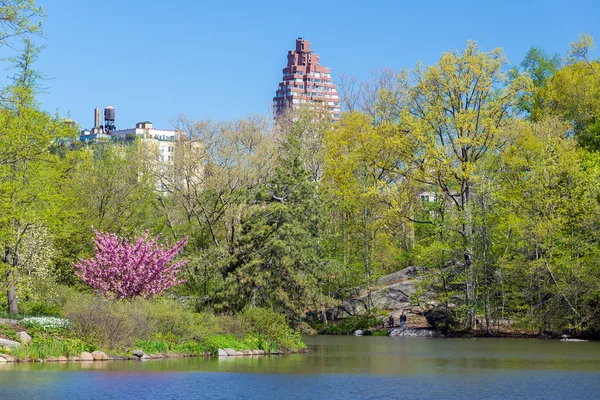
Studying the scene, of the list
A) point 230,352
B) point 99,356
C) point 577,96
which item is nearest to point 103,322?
point 99,356

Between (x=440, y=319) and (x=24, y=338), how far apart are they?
2984 cm

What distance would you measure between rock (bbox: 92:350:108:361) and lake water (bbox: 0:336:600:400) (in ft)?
2.32

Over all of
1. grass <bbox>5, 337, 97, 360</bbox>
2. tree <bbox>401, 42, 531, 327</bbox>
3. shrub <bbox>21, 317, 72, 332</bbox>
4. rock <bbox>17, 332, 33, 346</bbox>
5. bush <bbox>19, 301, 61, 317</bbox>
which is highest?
tree <bbox>401, 42, 531, 327</bbox>

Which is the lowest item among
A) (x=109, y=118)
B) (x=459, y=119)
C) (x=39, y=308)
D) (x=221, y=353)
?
(x=221, y=353)

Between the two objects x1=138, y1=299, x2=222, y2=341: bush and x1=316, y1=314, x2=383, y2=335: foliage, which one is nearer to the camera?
x1=138, y1=299, x2=222, y2=341: bush

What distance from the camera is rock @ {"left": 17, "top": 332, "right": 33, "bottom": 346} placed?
26.0 meters

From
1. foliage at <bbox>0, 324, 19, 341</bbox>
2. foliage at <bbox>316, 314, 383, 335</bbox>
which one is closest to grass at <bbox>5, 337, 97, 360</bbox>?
foliage at <bbox>0, 324, 19, 341</bbox>

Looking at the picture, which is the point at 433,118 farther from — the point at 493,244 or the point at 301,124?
the point at 301,124

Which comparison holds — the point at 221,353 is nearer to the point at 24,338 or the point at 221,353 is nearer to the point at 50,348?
the point at 50,348

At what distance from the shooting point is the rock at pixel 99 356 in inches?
1040

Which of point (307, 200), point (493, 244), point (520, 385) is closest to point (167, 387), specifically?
point (520, 385)

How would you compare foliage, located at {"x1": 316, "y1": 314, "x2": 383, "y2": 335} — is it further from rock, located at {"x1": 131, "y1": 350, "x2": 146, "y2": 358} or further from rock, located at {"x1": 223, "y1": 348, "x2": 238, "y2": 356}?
rock, located at {"x1": 131, "y1": 350, "x2": 146, "y2": 358}

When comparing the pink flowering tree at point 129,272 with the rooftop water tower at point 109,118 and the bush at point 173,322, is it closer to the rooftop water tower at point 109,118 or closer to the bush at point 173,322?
the bush at point 173,322

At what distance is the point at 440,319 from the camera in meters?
50.0
